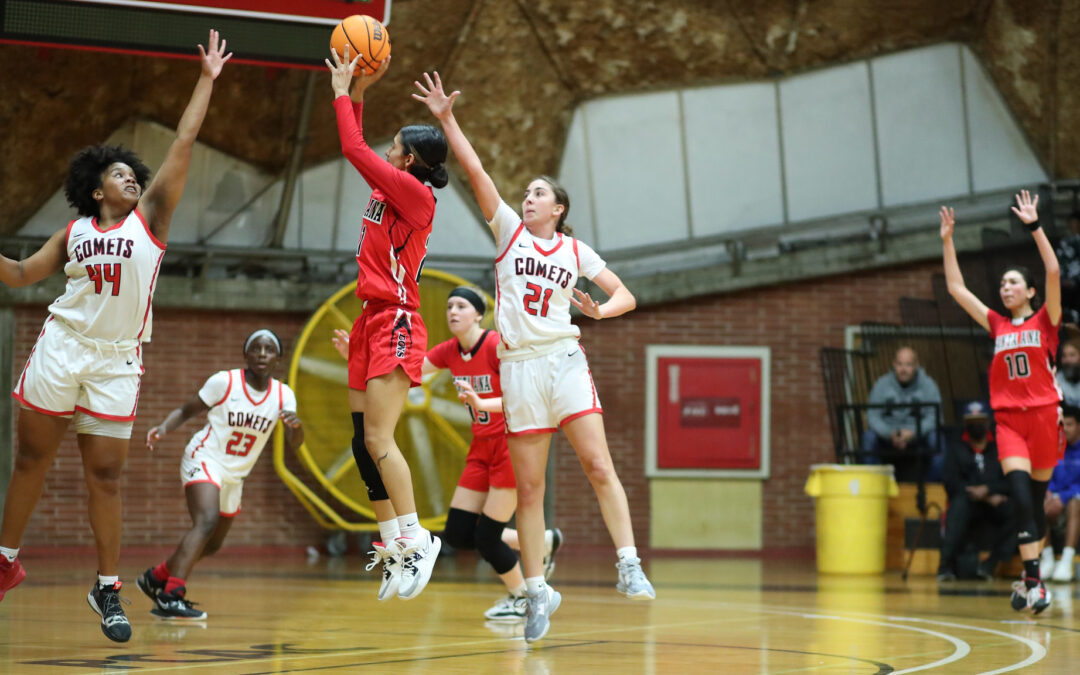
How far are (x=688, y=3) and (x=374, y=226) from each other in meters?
10.2

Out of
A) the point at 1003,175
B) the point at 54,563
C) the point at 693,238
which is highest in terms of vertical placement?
the point at 1003,175

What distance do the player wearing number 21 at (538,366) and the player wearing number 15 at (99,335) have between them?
1292 millimetres

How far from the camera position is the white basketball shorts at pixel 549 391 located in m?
5.67

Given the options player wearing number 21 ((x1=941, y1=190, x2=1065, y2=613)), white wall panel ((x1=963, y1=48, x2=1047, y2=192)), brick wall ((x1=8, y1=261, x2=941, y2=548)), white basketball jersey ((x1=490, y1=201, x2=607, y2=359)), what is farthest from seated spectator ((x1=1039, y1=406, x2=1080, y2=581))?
white basketball jersey ((x1=490, y1=201, x2=607, y2=359))

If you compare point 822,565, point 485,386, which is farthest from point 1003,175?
point 485,386

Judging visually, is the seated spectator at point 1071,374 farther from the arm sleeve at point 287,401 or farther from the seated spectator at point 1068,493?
the arm sleeve at point 287,401

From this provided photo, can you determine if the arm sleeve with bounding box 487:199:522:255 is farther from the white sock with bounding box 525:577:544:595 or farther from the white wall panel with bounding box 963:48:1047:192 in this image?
the white wall panel with bounding box 963:48:1047:192

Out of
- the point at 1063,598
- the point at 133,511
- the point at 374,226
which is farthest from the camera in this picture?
the point at 133,511

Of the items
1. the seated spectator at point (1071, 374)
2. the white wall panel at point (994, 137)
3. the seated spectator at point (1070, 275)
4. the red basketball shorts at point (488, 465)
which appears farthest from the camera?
the white wall panel at point (994, 137)

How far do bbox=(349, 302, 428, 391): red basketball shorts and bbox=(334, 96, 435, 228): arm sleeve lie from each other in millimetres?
405

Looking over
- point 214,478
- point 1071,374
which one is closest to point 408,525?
point 214,478

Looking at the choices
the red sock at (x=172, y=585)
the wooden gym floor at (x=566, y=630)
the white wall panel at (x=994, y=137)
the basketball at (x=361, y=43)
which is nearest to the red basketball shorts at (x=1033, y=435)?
the wooden gym floor at (x=566, y=630)

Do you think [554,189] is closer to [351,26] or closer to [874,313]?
[351,26]

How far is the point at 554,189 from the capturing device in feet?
19.5
